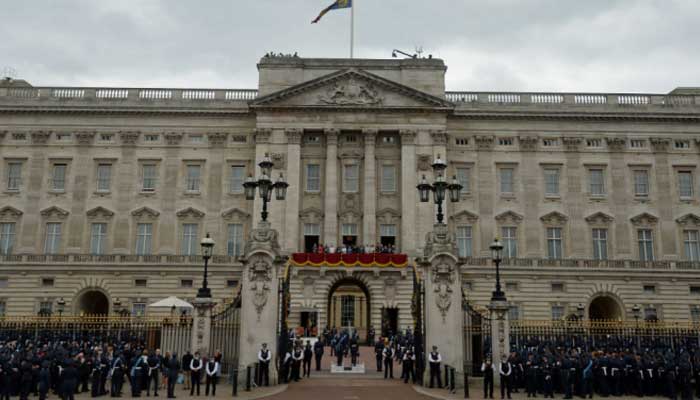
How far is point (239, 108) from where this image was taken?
54.5 meters

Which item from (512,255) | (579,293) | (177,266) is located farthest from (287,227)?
(579,293)

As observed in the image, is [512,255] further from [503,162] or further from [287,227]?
[287,227]

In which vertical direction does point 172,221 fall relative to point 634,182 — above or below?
below

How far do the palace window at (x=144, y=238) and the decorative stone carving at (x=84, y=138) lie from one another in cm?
863

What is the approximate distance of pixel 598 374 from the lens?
2339 centimetres

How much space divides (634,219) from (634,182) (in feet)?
10.9

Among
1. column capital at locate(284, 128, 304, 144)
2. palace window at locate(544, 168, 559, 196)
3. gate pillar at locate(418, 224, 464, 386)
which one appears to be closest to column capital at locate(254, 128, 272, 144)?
column capital at locate(284, 128, 304, 144)

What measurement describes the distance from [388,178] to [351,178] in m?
3.15

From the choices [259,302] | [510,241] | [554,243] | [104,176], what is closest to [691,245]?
[554,243]

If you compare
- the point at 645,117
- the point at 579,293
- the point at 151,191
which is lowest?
the point at 579,293

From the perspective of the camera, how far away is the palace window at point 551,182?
53781 mm

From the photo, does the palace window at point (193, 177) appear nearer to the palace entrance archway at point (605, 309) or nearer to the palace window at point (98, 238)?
the palace window at point (98, 238)

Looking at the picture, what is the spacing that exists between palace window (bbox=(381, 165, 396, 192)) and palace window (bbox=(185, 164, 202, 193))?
15.9 metres

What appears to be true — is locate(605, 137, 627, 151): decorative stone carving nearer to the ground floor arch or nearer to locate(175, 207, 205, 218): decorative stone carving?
locate(175, 207, 205, 218): decorative stone carving
